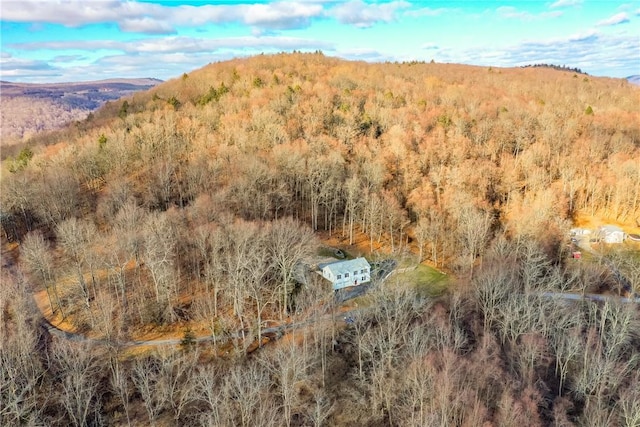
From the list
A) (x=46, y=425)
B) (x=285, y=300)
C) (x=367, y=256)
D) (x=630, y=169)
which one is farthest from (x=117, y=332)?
(x=630, y=169)

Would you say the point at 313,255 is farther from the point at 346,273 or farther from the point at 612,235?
the point at 612,235

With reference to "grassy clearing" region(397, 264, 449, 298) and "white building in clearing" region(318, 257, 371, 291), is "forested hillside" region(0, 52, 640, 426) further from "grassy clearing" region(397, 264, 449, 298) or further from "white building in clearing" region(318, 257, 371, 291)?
"white building in clearing" region(318, 257, 371, 291)

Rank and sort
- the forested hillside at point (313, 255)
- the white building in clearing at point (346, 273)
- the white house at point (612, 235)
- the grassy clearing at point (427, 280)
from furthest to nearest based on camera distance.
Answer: the white house at point (612, 235) < the grassy clearing at point (427, 280) < the white building in clearing at point (346, 273) < the forested hillside at point (313, 255)

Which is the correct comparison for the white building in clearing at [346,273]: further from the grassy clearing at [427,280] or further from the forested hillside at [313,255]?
the grassy clearing at [427,280]

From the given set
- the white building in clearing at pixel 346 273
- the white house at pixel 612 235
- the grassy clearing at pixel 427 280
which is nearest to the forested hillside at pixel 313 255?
the grassy clearing at pixel 427 280

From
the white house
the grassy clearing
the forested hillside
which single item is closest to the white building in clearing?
the forested hillside

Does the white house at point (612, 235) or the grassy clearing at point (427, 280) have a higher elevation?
the white house at point (612, 235)
